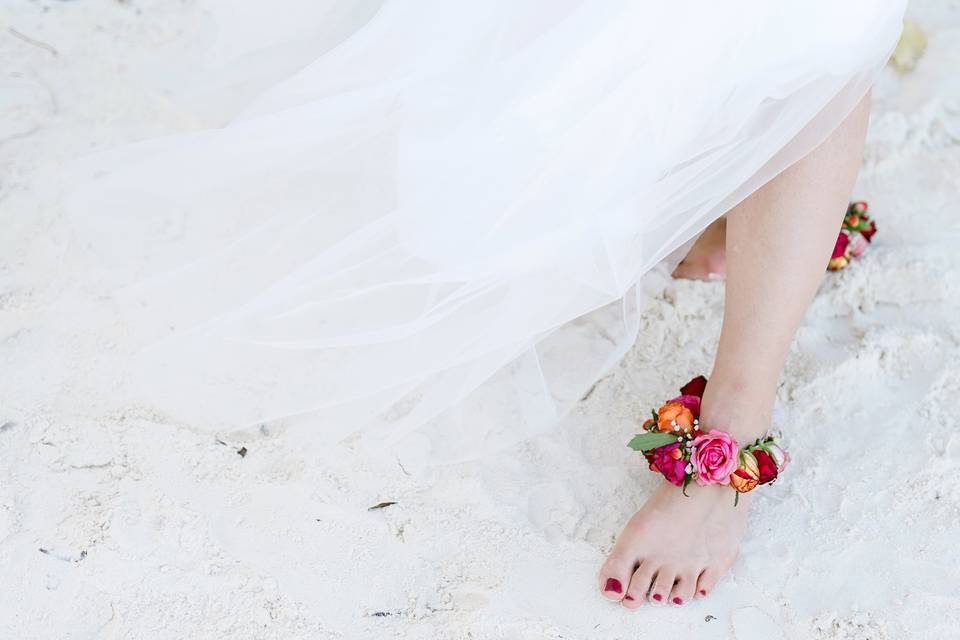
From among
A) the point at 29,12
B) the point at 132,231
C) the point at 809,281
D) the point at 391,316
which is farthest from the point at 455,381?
the point at 29,12

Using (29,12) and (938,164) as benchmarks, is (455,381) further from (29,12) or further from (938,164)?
(29,12)

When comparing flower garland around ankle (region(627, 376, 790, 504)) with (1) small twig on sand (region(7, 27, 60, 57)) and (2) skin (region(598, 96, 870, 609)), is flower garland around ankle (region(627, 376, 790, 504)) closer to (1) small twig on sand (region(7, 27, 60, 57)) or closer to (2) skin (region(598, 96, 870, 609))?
(2) skin (region(598, 96, 870, 609))

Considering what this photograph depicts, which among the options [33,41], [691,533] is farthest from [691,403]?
[33,41]

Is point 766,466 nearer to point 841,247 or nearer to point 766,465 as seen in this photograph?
point 766,465

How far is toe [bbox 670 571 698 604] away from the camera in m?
1.02

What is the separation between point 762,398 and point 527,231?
34 cm

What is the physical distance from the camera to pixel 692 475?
1.08 meters

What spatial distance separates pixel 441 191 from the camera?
941 mm

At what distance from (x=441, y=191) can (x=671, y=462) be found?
0.38 m

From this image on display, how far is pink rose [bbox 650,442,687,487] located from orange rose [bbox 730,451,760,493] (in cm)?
5

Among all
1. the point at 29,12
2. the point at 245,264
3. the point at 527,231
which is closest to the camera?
the point at 527,231

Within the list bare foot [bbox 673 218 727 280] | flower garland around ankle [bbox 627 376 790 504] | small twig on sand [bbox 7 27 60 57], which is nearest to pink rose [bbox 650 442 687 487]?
flower garland around ankle [bbox 627 376 790 504]

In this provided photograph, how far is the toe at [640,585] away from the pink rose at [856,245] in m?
0.57

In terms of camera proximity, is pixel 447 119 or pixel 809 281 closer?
pixel 447 119
